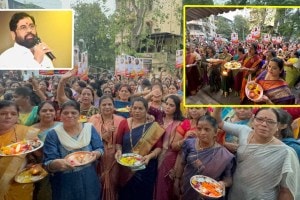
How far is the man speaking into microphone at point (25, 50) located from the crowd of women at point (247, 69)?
3.21 feet

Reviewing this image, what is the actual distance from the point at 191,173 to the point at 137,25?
111cm

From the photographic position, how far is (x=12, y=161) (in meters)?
2.79

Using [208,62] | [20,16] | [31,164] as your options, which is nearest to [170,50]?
[208,62]

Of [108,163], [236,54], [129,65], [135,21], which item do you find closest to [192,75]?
[236,54]

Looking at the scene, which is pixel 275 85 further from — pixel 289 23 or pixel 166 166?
pixel 166 166

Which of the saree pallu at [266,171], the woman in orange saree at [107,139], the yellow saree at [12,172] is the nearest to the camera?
the saree pallu at [266,171]

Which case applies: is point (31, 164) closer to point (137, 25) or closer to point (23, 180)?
point (23, 180)

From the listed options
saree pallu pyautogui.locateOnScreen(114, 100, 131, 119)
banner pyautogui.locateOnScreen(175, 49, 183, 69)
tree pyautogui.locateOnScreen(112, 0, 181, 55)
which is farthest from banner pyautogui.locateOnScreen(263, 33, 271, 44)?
saree pallu pyautogui.locateOnScreen(114, 100, 131, 119)

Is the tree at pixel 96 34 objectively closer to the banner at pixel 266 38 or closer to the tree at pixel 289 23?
the banner at pixel 266 38

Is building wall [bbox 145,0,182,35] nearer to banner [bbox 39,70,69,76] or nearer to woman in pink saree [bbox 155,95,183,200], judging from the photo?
woman in pink saree [bbox 155,95,183,200]

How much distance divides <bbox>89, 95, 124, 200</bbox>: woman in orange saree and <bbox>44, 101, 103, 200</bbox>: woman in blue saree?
2.9 inches

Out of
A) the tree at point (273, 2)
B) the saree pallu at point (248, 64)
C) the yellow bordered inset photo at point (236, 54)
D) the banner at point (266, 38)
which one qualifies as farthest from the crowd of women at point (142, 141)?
the tree at point (273, 2)

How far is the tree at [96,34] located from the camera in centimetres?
276

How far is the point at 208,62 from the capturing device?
278 cm
